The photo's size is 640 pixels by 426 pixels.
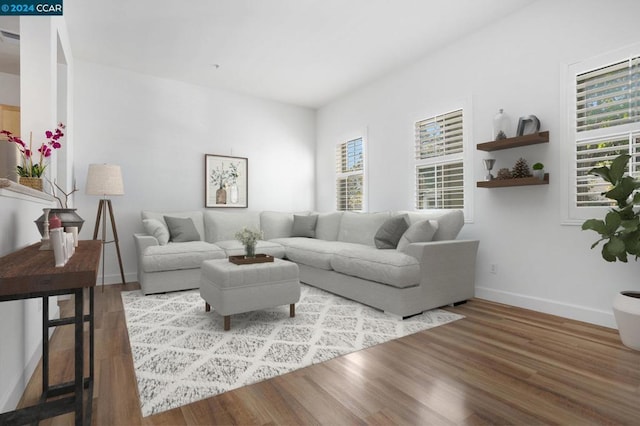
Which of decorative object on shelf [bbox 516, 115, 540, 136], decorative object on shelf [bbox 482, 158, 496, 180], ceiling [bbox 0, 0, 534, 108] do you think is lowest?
decorative object on shelf [bbox 482, 158, 496, 180]

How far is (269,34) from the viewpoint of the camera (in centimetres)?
374

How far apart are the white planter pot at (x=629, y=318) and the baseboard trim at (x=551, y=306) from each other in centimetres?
42

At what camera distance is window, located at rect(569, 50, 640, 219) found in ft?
8.70

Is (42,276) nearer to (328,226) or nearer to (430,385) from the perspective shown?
(430,385)

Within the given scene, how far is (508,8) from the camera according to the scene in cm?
330

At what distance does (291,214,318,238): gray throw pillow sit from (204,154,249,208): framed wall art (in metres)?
0.95

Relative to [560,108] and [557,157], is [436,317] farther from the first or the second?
[560,108]

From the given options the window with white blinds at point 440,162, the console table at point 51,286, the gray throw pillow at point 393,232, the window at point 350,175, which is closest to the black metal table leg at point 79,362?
the console table at point 51,286

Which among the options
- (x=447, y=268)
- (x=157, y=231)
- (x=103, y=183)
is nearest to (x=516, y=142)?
(x=447, y=268)

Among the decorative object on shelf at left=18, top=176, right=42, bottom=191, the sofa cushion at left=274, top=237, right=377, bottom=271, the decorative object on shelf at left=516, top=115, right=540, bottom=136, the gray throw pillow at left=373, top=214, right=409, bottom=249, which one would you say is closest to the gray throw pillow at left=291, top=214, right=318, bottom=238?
the sofa cushion at left=274, top=237, right=377, bottom=271

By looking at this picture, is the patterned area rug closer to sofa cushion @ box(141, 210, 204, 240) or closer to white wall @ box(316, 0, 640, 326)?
white wall @ box(316, 0, 640, 326)

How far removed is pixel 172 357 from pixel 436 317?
2.18m

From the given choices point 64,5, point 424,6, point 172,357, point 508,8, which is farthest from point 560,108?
point 64,5

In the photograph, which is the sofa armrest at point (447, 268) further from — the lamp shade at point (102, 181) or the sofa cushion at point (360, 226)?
the lamp shade at point (102, 181)
